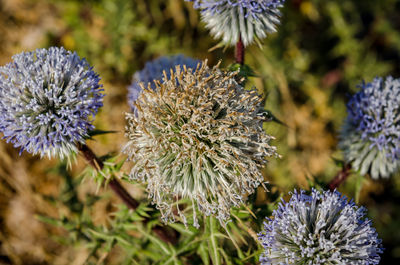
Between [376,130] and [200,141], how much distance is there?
1733 millimetres

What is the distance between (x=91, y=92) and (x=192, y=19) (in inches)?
145

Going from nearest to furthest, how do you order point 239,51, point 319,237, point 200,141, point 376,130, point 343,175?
point 319,237 < point 200,141 < point 239,51 < point 376,130 < point 343,175

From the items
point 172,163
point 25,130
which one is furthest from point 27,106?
point 172,163

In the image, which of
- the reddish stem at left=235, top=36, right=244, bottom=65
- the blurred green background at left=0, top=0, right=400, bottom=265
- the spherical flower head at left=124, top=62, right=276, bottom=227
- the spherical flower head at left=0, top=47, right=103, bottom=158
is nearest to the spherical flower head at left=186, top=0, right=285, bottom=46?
the reddish stem at left=235, top=36, right=244, bottom=65

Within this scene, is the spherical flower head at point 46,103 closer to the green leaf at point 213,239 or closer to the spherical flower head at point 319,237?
the green leaf at point 213,239

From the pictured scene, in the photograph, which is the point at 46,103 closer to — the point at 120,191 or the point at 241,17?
the point at 120,191

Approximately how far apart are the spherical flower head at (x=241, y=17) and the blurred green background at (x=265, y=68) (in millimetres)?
2258

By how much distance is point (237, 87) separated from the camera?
255cm

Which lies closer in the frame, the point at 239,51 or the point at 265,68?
the point at 239,51

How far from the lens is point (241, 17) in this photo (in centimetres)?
277

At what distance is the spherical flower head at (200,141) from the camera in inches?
92.1

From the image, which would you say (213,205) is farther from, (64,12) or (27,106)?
(64,12)

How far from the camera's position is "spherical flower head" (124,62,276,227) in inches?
92.1

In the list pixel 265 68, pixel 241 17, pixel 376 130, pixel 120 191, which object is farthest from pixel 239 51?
pixel 265 68
